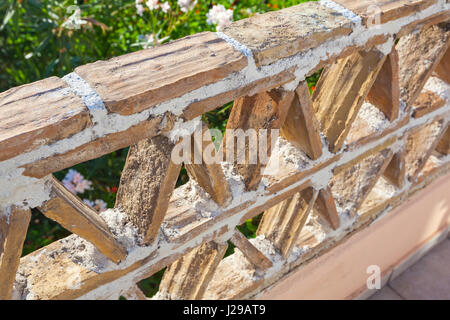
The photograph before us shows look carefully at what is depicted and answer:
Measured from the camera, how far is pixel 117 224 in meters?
1.09

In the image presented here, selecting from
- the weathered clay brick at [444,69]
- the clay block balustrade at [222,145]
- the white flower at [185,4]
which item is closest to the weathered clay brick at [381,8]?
the clay block balustrade at [222,145]

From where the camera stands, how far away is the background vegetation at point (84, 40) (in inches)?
81.4

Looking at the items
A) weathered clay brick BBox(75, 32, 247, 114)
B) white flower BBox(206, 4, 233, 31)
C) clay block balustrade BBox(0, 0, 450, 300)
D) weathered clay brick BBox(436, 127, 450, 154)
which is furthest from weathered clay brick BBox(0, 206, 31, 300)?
weathered clay brick BBox(436, 127, 450, 154)

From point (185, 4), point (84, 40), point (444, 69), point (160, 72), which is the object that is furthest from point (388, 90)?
point (84, 40)

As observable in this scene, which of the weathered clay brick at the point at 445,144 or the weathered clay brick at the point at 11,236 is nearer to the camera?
the weathered clay brick at the point at 11,236

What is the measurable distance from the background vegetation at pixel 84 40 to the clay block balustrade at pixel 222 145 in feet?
2.34

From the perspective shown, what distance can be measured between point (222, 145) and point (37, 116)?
0.57 m

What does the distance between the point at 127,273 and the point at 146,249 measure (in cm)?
9

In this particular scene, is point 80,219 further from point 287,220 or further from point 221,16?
point 221,16

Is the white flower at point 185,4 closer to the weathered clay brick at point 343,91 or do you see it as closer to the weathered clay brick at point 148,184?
the weathered clay brick at point 343,91

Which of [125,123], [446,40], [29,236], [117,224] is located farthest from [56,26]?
[446,40]

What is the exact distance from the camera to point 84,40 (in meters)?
2.33
